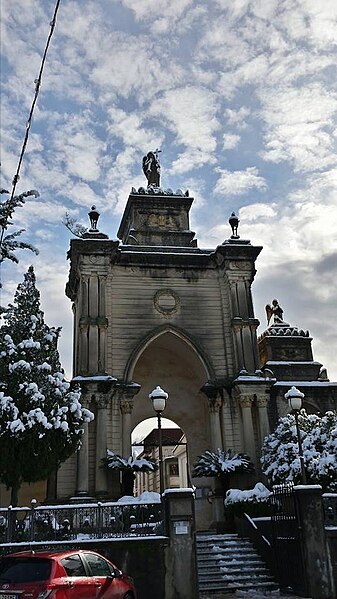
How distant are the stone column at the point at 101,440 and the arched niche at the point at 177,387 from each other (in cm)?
438

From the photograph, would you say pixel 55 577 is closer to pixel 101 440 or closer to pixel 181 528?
pixel 181 528

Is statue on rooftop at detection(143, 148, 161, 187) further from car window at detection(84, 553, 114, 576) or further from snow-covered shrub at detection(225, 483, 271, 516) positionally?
car window at detection(84, 553, 114, 576)

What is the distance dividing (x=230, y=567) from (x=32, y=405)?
6817mm

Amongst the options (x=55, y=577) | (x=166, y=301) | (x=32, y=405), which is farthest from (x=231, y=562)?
(x=166, y=301)

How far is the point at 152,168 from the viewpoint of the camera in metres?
30.4

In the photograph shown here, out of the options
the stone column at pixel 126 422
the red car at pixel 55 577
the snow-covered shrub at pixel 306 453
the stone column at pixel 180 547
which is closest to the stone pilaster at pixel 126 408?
the stone column at pixel 126 422

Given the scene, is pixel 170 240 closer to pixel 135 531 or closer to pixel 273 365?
pixel 273 365

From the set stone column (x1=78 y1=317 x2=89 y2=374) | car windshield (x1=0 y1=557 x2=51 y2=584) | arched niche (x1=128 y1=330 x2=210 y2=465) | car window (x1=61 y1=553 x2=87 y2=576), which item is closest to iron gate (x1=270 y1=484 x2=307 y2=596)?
car window (x1=61 y1=553 x2=87 y2=576)

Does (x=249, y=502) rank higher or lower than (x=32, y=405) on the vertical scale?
lower

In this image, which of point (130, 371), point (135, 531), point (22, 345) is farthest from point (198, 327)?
point (135, 531)

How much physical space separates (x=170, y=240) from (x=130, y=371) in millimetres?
6991

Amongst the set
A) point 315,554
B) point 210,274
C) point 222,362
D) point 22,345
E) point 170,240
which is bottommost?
point 315,554

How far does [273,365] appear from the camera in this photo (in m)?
26.7

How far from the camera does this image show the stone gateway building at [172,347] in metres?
22.0
